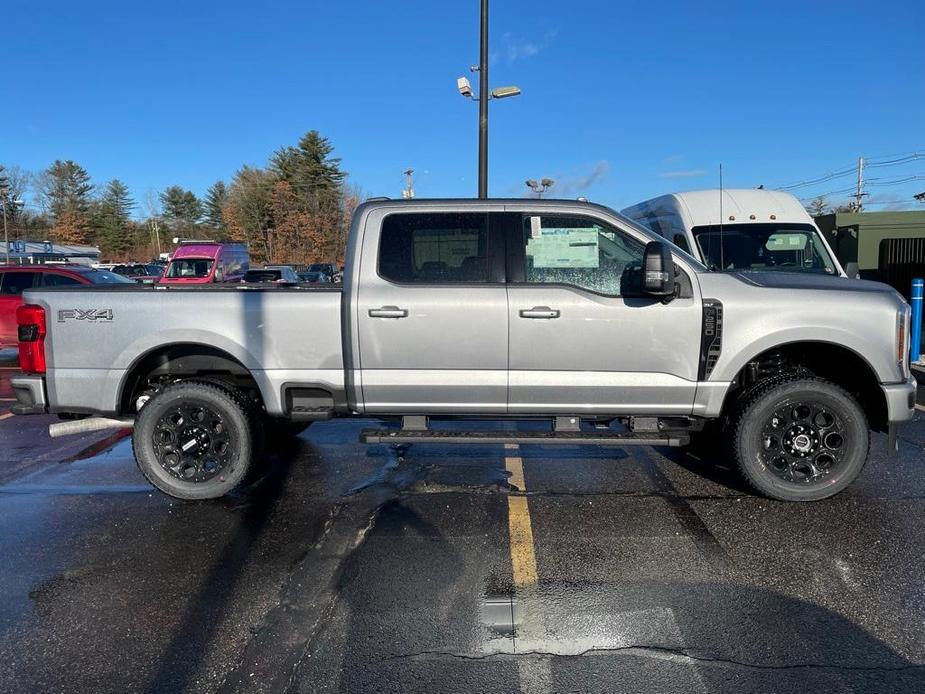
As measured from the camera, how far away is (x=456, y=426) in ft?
20.7

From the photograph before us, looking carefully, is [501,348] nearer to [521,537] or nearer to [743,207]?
[521,537]

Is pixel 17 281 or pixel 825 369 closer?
pixel 825 369

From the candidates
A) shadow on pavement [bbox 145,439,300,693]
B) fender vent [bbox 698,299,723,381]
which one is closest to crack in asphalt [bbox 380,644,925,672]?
shadow on pavement [bbox 145,439,300,693]

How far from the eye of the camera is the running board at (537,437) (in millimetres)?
4469

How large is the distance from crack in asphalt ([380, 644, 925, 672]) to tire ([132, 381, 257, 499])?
92.8 inches

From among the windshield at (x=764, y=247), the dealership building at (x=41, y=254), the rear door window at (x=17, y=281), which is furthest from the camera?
the dealership building at (x=41, y=254)

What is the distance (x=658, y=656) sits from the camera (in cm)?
284

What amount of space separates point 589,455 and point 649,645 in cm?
291

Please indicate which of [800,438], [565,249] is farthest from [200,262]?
[800,438]

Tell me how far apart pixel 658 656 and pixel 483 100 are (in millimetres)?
10431

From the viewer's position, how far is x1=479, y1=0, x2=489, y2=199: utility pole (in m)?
11.4

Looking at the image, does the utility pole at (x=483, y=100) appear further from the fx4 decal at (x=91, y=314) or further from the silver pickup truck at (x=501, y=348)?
the fx4 decal at (x=91, y=314)

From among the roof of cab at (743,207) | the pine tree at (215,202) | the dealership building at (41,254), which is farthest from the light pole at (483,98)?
the pine tree at (215,202)

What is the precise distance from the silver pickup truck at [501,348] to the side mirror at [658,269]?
11 cm
